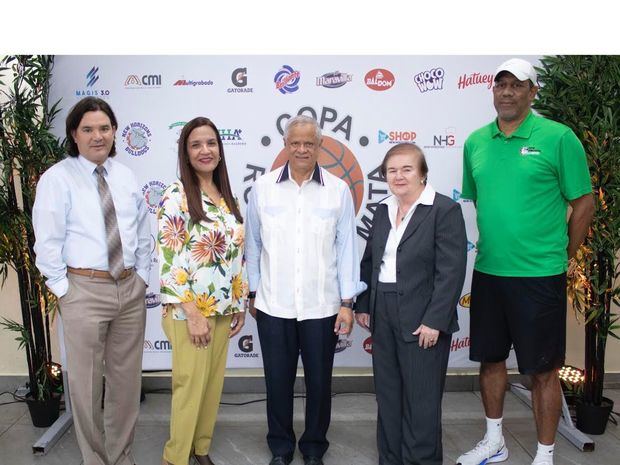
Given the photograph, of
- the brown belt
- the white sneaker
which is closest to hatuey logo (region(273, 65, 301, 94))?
the brown belt

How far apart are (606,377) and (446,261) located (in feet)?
7.77

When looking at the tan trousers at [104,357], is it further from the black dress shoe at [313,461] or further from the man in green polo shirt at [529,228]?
the man in green polo shirt at [529,228]

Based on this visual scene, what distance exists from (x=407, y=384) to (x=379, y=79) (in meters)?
1.85

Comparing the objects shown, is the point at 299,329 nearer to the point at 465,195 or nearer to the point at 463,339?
the point at 465,195

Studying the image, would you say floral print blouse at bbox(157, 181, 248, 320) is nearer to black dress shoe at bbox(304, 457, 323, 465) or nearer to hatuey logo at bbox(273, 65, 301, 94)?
black dress shoe at bbox(304, 457, 323, 465)

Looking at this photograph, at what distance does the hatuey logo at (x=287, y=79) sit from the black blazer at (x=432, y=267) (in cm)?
136

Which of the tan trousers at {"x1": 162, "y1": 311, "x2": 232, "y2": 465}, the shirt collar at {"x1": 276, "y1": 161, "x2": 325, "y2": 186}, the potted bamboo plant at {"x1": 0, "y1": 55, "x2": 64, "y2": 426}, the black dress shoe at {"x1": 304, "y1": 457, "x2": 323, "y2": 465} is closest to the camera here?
the tan trousers at {"x1": 162, "y1": 311, "x2": 232, "y2": 465}

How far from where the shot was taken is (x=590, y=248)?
9.39 feet

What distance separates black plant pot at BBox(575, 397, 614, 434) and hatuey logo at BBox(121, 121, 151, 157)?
3.06m

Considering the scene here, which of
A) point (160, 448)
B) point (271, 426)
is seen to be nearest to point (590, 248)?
point (271, 426)

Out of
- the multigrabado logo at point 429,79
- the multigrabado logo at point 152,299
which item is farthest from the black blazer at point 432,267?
the multigrabado logo at point 152,299

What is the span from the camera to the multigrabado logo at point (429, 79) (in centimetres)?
321

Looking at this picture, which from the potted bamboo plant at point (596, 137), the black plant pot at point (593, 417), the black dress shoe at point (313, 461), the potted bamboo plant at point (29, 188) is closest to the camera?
the black dress shoe at point (313, 461)

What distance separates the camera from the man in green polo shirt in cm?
241
